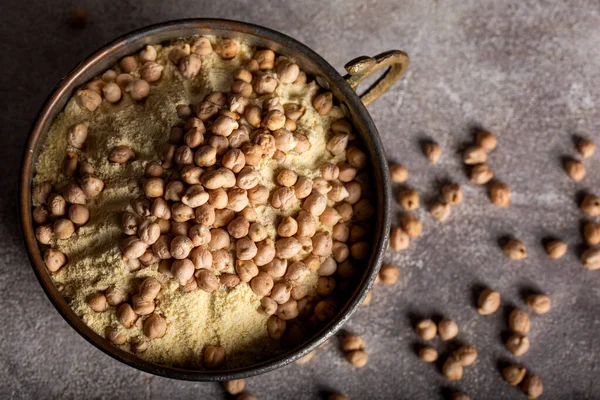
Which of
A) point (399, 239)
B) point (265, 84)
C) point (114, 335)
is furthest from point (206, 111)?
point (399, 239)

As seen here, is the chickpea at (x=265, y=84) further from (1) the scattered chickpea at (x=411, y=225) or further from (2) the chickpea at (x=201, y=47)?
(1) the scattered chickpea at (x=411, y=225)

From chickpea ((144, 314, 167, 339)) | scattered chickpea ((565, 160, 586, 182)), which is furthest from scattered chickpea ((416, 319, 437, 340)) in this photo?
chickpea ((144, 314, 167, 339))

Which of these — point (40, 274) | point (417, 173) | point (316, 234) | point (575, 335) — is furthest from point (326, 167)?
point (575, 335)

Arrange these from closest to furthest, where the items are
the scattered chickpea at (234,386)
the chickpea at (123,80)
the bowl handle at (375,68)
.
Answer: the bowl handle at (375,68), the chickpea at (123,80), the scattered chickpea at (234,386)

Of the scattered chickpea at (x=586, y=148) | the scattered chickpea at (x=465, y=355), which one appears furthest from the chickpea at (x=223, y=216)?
the scattered chickpea at (x=586, y=148)

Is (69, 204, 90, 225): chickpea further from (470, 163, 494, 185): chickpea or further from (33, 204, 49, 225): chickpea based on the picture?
(470, 163, 494, 185): chickpea

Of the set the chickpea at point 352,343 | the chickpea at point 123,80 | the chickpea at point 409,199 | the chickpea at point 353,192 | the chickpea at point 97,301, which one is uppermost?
the chickpea at point 123,80
